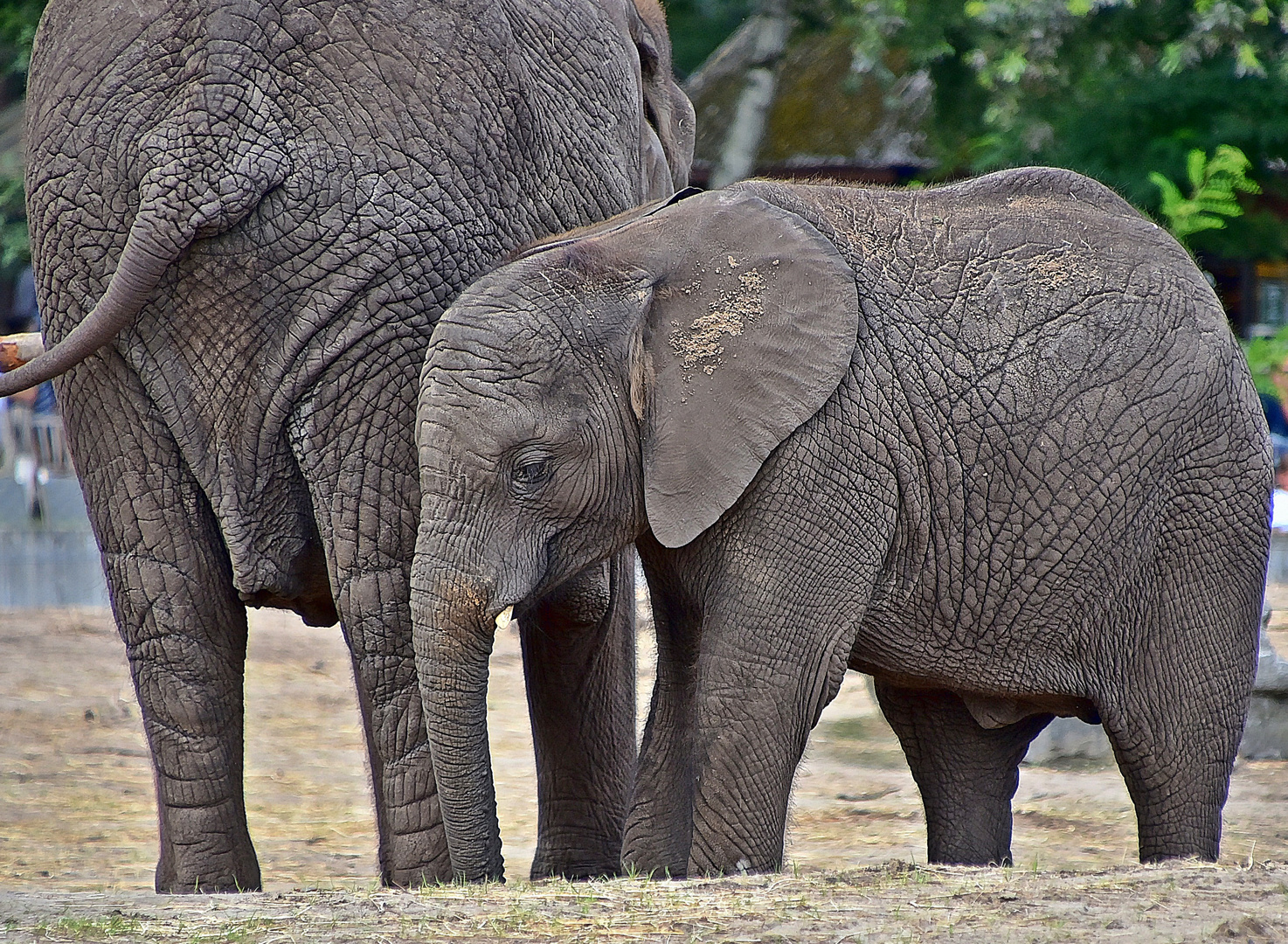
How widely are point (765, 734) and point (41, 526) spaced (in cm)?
1157

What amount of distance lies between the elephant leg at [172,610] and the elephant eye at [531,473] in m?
1.01

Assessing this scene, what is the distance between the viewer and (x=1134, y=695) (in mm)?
5699

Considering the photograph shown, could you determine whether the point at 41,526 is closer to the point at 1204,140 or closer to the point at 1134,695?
the point at 1204,140

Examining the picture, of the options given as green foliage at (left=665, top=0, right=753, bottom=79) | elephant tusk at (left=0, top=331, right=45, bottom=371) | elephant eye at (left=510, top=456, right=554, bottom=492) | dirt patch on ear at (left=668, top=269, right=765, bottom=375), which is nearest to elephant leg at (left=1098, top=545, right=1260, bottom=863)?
dirt patch on ear at (left=668, top=269, right=765, bottom=375)

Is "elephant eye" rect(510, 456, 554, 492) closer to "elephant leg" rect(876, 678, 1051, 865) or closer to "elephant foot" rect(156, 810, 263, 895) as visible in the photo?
"elephant foot" rect(156, 810, 263, 895)

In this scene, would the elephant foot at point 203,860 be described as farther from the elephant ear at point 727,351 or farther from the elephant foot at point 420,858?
the elephant ear at point 727,351

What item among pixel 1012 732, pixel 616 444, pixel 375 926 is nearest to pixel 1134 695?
pixel 1012 732

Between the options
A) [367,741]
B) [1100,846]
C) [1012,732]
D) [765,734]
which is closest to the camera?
[765,734]

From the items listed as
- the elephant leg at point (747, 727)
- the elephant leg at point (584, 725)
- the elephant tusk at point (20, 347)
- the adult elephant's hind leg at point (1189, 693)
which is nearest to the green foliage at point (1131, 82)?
the adult elephant's hind leg at point (1189, 693)

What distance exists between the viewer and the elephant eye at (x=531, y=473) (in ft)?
16.7

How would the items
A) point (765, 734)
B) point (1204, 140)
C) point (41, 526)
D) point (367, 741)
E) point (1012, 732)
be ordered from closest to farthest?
1. point (765, 734)
2. point (367, 741)
3. point (1012, 732)
4. point (1204, 140)
5. point (41, 526)

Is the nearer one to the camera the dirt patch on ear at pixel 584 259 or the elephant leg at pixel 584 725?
Answer: the dirt patch on ear at pixel 584 259

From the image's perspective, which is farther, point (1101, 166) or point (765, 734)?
point (1101, 166)

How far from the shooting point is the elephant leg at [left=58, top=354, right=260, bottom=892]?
544 centimetres
